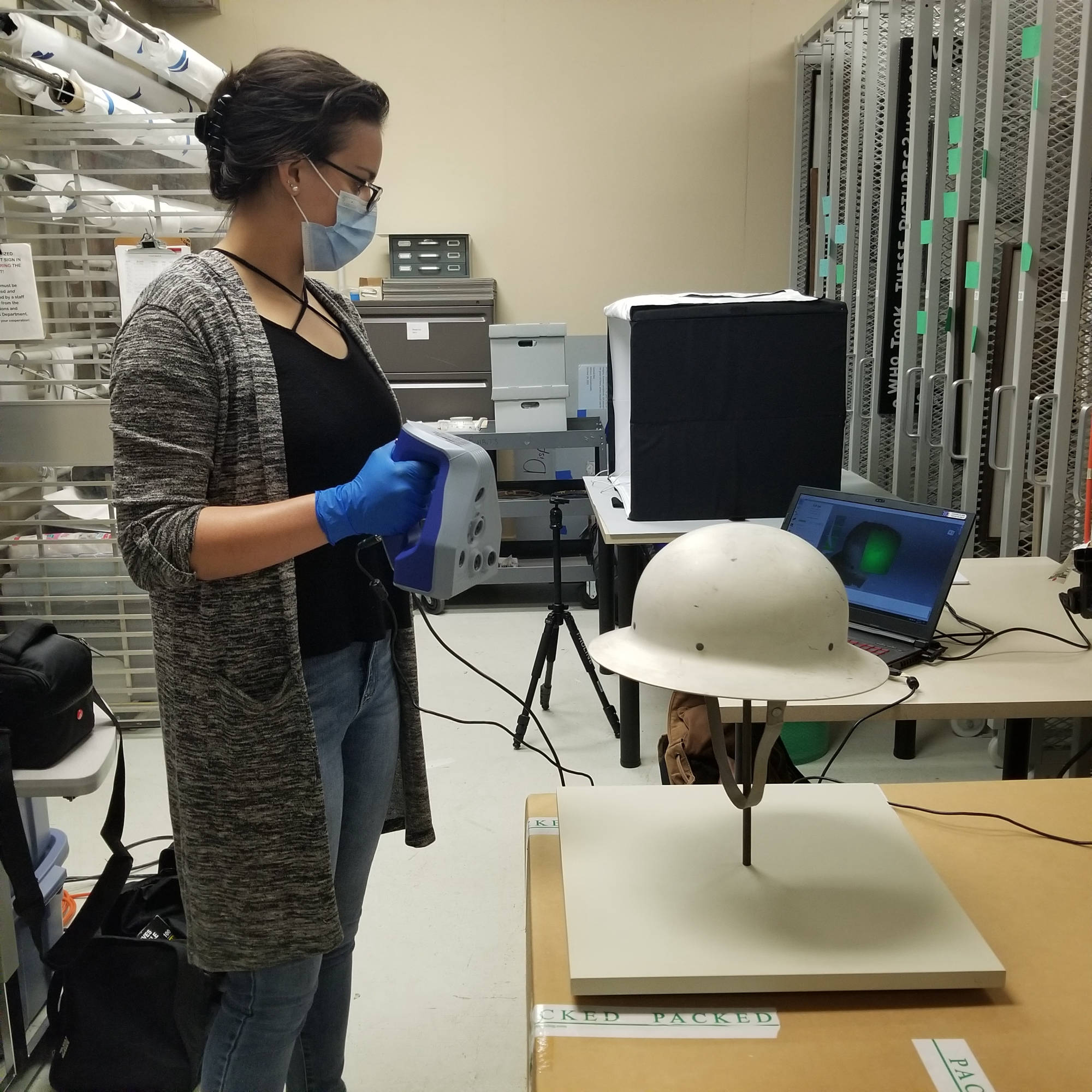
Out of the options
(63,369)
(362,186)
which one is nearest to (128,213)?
(63,369)

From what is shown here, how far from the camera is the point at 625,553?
8.82ft

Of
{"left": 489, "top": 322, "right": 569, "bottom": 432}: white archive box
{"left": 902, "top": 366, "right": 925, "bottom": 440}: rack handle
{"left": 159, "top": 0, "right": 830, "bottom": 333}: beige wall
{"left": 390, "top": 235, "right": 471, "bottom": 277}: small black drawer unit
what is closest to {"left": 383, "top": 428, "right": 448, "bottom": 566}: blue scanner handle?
{"left": 902, "top": 366, "right": 925, "bottom": 440}: rack handle

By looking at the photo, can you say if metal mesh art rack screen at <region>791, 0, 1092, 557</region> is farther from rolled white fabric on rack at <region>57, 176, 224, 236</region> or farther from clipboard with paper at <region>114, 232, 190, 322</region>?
clipboard with paper at <region>114, 232, 190, 322</region>

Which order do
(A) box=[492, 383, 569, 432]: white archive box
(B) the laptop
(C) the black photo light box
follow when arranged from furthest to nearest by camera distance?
1. (A) box=[492, 383, 569, 432]: white archive box
2. (C) the black photo light box
3. (B) the laptop

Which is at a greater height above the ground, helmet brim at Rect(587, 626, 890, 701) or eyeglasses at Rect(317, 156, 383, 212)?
eyeglasses at Rect(317, 156, 383, 212)

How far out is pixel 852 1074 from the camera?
79 centimetres

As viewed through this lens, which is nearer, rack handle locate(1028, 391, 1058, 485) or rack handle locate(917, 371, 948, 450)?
rack handle locate(1028, 391, 1058, 485)

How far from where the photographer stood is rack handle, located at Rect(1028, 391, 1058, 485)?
2.52 metres

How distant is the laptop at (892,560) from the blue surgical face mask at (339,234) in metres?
0.94

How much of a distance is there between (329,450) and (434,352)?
3.53 m

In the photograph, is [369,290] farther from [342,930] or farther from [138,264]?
[342,930]

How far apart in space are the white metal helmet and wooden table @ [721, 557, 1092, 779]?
1.78 ft

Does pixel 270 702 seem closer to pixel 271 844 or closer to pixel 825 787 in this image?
pixel 271 844

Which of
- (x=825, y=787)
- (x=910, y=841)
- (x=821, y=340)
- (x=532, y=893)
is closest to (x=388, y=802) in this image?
(x=532, y=893)
